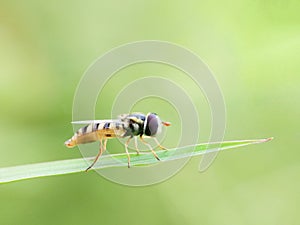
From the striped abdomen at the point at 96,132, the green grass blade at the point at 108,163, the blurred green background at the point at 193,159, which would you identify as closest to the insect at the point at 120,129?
the striped abdomen at the point at 96,132

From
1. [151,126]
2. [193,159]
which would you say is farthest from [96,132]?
[193,159]

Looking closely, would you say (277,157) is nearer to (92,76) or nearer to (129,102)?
(129,102)

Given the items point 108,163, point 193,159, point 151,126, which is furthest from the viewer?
point 193,159

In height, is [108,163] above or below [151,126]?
below

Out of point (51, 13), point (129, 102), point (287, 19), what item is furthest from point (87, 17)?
point (287, 19)

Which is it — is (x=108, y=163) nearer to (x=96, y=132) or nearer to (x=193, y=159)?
(x=96, y=132)
